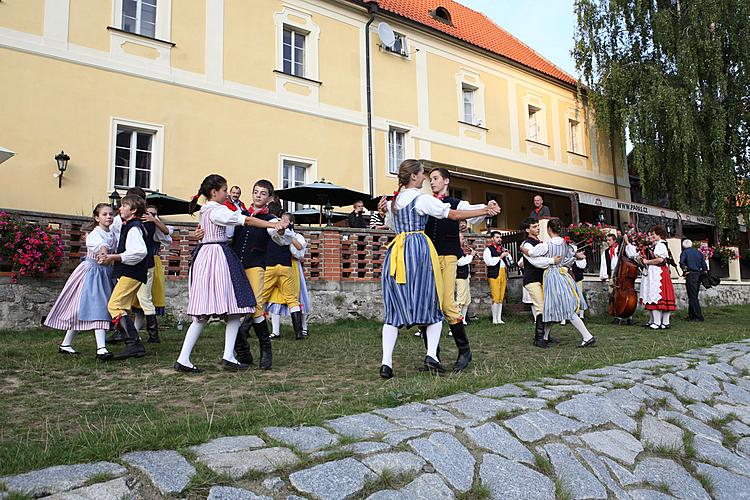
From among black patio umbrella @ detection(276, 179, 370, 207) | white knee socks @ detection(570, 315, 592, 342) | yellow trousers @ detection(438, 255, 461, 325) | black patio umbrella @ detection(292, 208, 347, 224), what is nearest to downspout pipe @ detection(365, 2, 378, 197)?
black patio umbrella @ detection(292, 208, 347, 224)

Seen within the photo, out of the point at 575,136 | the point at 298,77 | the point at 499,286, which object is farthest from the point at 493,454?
the point at 575,136

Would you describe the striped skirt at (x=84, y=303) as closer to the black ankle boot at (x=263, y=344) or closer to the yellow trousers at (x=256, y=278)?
the yellow trousers at (x=256, y=278)

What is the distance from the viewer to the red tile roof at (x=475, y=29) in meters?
20.0

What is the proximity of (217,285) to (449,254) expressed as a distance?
2.23m

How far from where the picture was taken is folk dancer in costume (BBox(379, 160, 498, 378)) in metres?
5.23

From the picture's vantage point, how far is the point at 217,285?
18.0ft

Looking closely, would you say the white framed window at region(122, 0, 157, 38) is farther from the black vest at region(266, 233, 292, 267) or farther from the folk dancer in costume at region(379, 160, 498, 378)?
the folk dancer in costume at region(379, 160, 498, 378)

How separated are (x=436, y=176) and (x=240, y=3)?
11.9 m

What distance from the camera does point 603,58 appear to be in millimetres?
23078

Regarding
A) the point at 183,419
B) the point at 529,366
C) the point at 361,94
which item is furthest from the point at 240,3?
the point at 183,419

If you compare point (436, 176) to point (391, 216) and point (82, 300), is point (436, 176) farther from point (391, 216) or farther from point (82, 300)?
point (82, 300)

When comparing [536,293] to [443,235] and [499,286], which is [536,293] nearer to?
[443,235]

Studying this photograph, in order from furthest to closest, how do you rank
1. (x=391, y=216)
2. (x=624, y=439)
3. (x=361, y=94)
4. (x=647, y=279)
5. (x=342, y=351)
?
(x=361, y=94)
(x=647, y=279)
(x=342, y=351)
(x=391, y=216)
(x=624, y=439)

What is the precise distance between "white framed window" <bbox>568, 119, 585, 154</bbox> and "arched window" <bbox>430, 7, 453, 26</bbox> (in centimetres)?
666
